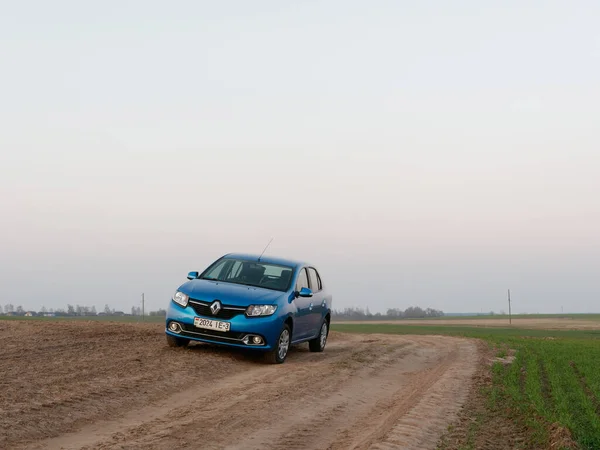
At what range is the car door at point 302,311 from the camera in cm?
1491

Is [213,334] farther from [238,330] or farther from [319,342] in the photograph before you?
[319,342]

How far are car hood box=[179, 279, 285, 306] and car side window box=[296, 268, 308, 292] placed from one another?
768 mm

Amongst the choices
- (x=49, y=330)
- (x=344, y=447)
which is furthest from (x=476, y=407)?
(x=49, y=330)

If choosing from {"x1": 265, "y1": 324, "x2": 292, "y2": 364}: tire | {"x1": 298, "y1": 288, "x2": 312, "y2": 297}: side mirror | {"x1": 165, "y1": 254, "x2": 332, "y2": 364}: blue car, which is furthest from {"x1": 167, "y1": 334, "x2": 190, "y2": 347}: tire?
{"x1": 298, "y1": 288, "x2": 312, "y2": 297}: side mirror

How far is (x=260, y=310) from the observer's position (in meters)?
13.8

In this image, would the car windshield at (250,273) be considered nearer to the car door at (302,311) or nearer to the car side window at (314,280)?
the car door at (302,311)

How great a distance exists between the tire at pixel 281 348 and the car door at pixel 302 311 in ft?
1.17

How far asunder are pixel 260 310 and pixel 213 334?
85 centimetres

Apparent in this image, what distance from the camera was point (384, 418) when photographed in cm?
898

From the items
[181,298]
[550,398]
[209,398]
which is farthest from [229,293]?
[550,398]

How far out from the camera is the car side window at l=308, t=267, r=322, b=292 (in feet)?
53.7

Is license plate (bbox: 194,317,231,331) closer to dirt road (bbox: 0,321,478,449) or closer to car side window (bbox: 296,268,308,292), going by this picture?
dirt road (bbox: 0,321,478,449)

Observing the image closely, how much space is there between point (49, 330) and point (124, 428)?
36.6ft

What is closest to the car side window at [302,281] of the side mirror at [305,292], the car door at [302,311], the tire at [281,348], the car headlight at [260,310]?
the car door at [302,311]
